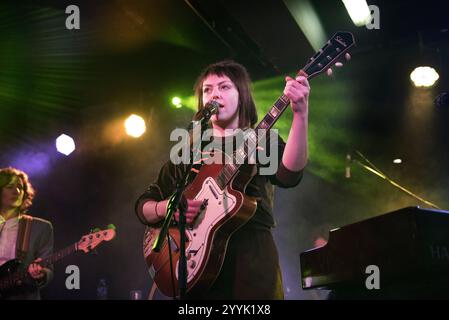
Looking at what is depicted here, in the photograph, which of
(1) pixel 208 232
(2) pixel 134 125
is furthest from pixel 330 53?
(2) pixel 134 125

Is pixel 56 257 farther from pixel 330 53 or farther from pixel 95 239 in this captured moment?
pixel 330 53

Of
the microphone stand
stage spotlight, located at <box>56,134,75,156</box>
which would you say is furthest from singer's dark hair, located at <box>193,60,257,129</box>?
stage spotlight, located at <box>56,134,75,156</box>

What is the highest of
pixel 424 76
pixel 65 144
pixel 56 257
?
pixel 424 76

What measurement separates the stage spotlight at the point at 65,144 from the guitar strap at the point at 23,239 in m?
2.29

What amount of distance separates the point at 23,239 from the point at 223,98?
241 centimetres

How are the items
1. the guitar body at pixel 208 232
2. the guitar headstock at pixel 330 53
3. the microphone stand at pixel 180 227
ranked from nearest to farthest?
the microphone stand at pixel 180 227 < the guitar body at pixel 208 232 < the guitar headstock at pixel 330 53

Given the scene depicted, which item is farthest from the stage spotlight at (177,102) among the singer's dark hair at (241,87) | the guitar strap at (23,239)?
A: the singer's dark hair at (241,87)

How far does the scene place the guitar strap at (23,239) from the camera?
3898 millimetres

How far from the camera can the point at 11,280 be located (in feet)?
12.3

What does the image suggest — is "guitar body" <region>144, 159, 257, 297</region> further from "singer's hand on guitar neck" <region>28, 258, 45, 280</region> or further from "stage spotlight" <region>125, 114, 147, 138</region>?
"stage spotlight" <region>125, 114, 147, 138</region>

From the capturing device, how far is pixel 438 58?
16.5 ft

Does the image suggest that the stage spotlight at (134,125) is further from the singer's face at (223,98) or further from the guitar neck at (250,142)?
the guitar neck at (250,142)

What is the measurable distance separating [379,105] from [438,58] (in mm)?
1203
